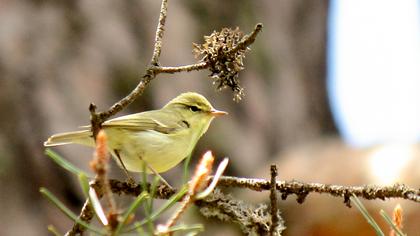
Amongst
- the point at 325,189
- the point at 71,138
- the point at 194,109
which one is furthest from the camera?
the point at 194,109

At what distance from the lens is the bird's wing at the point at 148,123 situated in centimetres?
191

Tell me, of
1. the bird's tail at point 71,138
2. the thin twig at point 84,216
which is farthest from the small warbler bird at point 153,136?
the thin twig at point 84,216

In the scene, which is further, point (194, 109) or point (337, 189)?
point (194, 109)

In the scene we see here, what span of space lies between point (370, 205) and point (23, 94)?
1721 millimetres

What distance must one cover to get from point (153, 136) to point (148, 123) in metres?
0.13

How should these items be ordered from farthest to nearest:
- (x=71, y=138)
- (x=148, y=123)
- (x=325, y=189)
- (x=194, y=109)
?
(x=194, y=109) → (x=148, y=123) → (x=71, y=138) → (x=325, y=189)

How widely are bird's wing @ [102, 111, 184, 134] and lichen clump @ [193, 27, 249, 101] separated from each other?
0.84 meters

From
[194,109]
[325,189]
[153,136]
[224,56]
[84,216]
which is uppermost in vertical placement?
[194,109]

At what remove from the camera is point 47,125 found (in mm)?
2992

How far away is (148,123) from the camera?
2.06m

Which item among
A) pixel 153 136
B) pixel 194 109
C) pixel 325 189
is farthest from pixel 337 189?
pixel 194 109

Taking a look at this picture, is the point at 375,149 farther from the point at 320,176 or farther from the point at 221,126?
the point at 221,126

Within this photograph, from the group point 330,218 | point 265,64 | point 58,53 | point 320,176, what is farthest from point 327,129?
point 58,53

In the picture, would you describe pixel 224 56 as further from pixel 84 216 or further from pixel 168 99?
pixel 168 99
